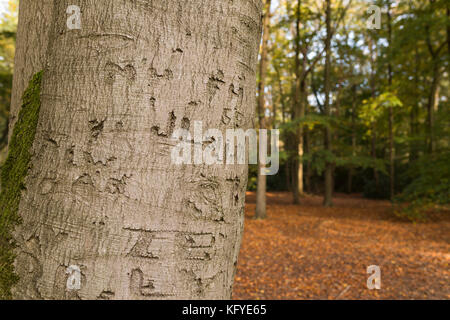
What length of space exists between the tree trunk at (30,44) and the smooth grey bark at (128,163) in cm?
39

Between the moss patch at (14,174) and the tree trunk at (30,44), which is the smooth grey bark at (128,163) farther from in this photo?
the tree trunk at (30,44)

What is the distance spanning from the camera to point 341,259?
254 inches

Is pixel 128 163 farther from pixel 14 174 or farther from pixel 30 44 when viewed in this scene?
pixel 30 44

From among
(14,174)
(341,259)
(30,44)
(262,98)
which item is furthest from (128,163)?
(262,98)

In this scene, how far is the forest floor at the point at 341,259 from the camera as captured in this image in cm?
497

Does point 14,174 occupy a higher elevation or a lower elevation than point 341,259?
higher

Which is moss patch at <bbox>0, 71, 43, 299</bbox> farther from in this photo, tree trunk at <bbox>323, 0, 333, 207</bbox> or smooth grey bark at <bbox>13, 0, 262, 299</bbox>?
tree trunk at <bbox>323, 0, 333, 207</bbox>

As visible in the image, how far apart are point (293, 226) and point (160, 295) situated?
984cm

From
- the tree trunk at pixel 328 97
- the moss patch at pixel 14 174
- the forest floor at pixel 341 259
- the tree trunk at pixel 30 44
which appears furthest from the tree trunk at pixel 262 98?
the moss patch at pixel 14 174

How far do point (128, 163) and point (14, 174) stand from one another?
0.50 metres

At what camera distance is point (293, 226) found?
33.6 feet

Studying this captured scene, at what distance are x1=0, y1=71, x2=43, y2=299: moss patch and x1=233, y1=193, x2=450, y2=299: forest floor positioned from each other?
427cm

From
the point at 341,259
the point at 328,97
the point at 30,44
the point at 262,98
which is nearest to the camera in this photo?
the point at 30,44
